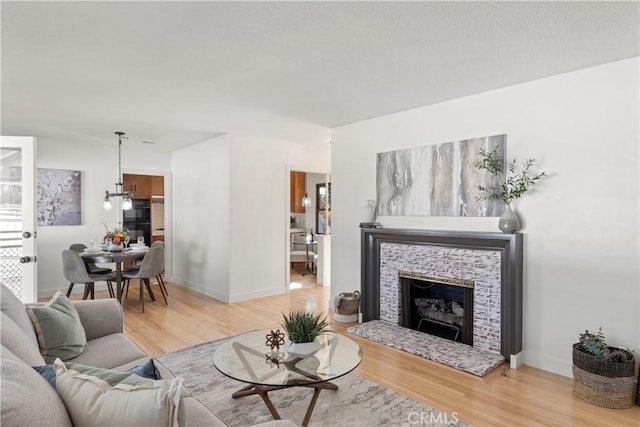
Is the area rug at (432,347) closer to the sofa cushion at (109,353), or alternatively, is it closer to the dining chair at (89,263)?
the sofa cushion at (109,353)

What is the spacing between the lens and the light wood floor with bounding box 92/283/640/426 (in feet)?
7.87

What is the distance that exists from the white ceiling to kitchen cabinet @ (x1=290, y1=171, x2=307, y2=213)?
4536 millimetres

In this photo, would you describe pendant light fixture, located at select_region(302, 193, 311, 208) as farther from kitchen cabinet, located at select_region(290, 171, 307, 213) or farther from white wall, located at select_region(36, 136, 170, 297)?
white wall, located at select_region(36, 136, 170, 297)

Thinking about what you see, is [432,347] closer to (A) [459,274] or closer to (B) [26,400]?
(A) [459,274]

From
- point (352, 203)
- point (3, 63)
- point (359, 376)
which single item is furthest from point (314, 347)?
point (3, 63)

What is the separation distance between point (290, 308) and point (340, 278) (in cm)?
85

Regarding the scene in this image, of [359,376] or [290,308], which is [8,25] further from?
[290,308]

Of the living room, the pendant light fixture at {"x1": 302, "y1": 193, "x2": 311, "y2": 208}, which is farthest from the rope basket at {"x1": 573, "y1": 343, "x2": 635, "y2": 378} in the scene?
the pendant light fixture at {"x1": 302, "y1": 193, "x2": 311, "y2": 208}

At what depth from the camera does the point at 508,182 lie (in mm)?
3240

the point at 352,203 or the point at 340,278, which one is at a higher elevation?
the point at 352,203

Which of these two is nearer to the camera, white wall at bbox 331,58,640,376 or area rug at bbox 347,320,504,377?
white wall at bbox 331,58,640,376

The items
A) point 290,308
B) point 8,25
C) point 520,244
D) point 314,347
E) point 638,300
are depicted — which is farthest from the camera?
point 290,308

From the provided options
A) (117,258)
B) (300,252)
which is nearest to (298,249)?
(300,252)

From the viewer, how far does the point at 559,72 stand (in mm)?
2945
